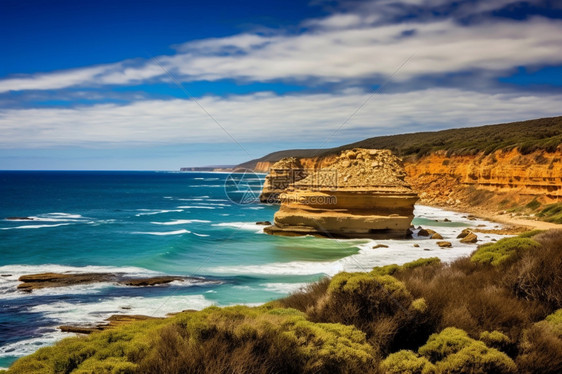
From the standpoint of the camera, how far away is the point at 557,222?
113ft

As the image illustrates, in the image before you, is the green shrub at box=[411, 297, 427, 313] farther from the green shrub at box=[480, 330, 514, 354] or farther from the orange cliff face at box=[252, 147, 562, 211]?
the orange cliff face at box=[252, 147, 562, 211]

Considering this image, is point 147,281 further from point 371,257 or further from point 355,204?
point 355,204

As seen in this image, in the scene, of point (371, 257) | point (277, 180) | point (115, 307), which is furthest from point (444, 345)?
point (277, 180)

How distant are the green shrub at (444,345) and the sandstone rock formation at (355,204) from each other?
20.6 meters

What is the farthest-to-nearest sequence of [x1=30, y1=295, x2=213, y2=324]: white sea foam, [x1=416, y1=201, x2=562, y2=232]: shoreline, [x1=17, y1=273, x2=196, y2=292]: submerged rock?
[x1=416, y1=201, x2=562, y2=232]: shoreline
[x1=17, y1=273, x2=196, y2=292]: submerged rock
[x1=30, y1=295, x2=213, y2=324]: white sea foam

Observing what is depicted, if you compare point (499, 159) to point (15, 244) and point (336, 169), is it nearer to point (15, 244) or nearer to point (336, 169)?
point (336, 169)

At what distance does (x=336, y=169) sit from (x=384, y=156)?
3.98 metres

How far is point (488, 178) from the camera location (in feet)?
170

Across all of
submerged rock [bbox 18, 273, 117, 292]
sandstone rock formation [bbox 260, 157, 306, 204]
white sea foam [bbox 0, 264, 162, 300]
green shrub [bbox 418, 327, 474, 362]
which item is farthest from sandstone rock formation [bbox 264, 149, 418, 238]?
sandstone rock formation [bbox 260, 157, 306, 204]

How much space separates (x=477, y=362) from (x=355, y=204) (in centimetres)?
2150

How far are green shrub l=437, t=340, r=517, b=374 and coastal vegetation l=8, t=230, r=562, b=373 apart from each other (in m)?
0.01

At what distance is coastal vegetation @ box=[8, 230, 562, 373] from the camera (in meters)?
5.60

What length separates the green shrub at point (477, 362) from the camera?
643 cm

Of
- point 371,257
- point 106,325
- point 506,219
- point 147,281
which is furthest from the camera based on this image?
point 506,219
